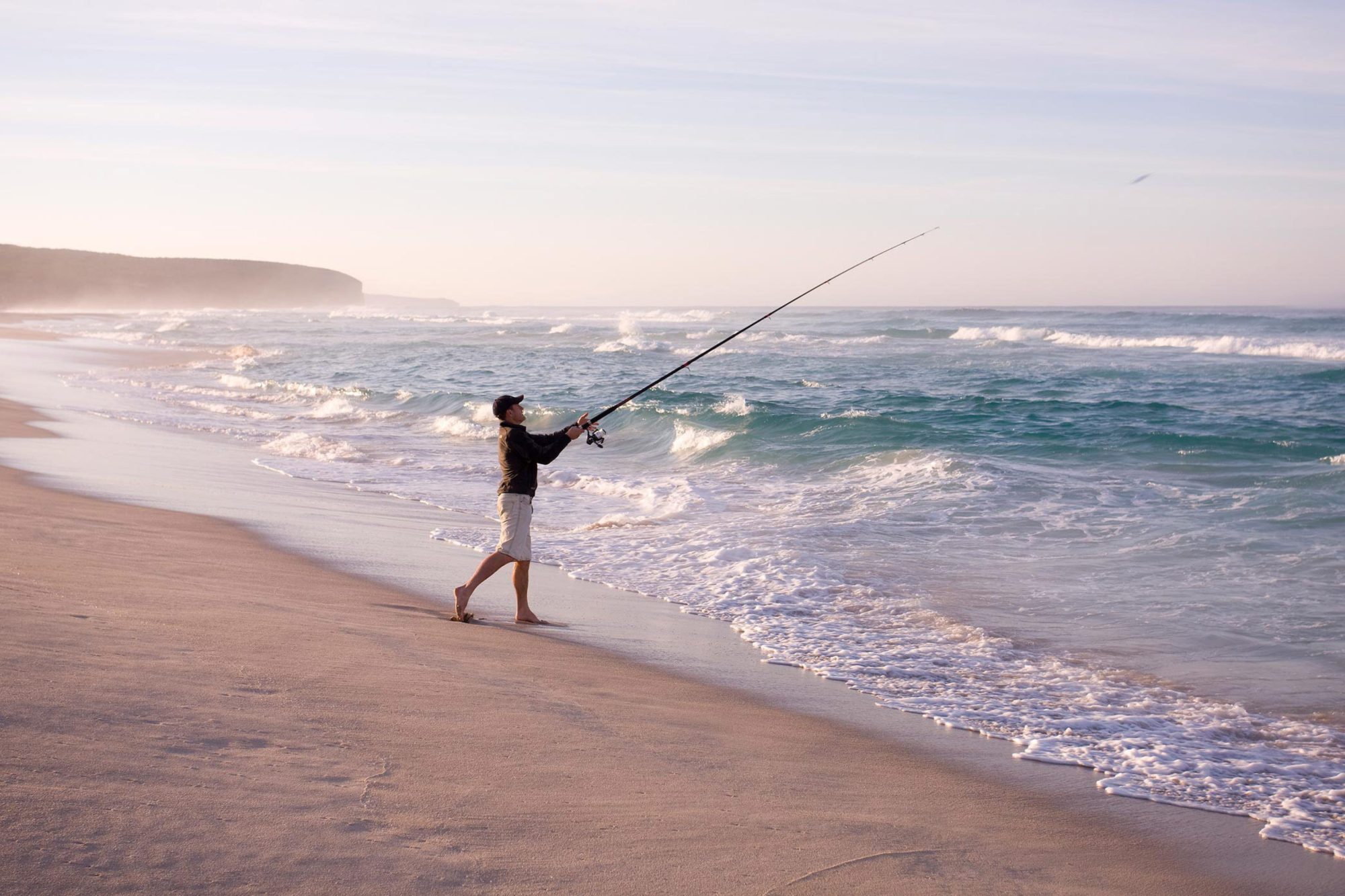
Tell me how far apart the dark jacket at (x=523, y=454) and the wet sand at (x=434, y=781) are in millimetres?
1144

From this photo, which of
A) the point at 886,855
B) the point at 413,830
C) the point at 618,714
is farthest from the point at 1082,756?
the point at 413,830

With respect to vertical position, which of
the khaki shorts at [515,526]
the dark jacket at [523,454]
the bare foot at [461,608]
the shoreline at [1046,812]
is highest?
the dark jacket at [523,454]

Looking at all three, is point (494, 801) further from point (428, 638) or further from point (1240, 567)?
point (1240, 567)

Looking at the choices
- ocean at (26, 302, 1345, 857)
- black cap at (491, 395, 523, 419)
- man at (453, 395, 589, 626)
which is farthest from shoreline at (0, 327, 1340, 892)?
black cap at (491, 395, 523, 419)

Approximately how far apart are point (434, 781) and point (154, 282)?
128 metres

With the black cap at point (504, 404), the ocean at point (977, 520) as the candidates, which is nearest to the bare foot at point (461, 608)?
the black cap at point (504, 404)

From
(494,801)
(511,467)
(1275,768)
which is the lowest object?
(1275,768)

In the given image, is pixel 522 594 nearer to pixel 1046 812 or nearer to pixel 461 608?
pixel 461 608

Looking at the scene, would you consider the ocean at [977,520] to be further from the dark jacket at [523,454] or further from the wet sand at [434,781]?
the dark jacket at [523,454]

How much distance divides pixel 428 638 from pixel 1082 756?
118 inches

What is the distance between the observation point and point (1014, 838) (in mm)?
3348

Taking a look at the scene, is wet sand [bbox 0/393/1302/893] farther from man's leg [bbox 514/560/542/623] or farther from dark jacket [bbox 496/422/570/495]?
dark jacket [bbox 496/422/570/495]

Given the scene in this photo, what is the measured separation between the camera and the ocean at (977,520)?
4723 millimetres

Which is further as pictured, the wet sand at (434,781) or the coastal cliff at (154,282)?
the coastal cliff at (154,282)
